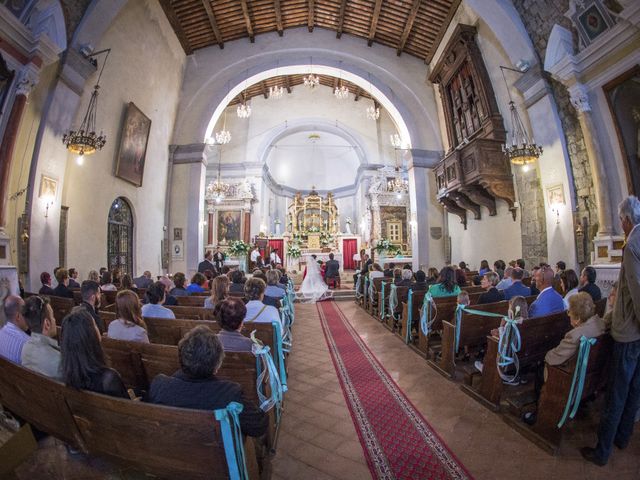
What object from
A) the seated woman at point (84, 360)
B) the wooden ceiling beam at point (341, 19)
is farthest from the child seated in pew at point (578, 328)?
the wooden ceiling beam at point (341, 19)

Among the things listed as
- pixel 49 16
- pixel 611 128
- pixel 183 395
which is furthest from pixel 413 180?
pixel 183 395

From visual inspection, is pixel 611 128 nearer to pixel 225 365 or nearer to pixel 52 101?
pixel 225 365

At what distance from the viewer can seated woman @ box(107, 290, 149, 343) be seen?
2.31 m

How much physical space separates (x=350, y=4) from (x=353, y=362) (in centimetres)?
1089

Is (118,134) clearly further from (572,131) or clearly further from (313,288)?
(572,131)

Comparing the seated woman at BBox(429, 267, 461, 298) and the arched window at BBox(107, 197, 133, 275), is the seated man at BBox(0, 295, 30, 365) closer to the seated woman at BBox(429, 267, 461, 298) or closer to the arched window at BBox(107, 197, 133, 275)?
the seated woman at BBox(429, 267, 461, 298)

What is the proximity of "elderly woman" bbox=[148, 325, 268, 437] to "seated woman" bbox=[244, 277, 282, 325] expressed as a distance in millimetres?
1411

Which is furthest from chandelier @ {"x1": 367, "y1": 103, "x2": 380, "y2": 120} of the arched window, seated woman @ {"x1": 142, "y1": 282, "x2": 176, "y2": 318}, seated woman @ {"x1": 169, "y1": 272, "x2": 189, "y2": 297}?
seated woman @ {"x1": 142, "y1": 282, "x2": 176, "y2": 318}

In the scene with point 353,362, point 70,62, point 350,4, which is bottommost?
point 353,362

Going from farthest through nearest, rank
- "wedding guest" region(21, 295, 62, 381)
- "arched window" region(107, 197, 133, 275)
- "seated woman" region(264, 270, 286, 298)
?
"arched window" region(107, 197, 133, 275) < "seated woman" region(264, 270, 286, 298) < "wedding guest" region(21, 295, 62, 381)

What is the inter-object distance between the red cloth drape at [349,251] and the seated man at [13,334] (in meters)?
15.8

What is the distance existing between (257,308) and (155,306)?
3.31 feet

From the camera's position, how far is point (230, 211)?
1623cm

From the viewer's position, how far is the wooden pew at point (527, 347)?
8.45 ft
